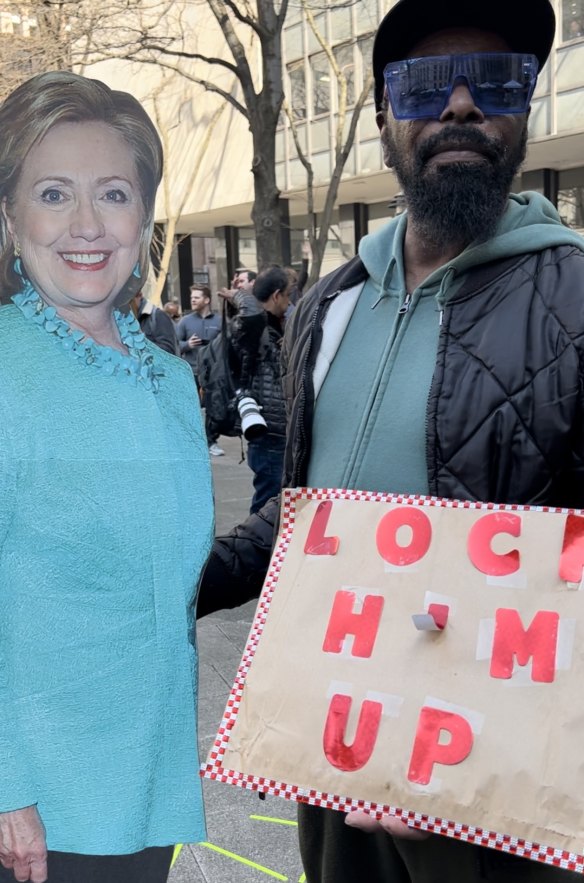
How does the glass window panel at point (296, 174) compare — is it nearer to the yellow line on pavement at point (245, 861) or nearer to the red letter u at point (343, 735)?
the yellow line on pavement at point (245, 861)

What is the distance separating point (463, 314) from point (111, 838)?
3.61 feet

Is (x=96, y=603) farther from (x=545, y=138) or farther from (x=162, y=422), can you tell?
(x=545, y=138)

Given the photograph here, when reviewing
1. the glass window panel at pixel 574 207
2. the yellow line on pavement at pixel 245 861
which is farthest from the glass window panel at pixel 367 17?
the yellow line on pavement at pixel 245 861

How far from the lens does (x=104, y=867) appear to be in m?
1.42

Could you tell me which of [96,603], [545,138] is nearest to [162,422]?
[96,603]

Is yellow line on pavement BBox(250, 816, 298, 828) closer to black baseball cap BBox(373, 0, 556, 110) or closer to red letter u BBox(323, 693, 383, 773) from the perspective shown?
red letter u BBox(323, 693, 383, 773)

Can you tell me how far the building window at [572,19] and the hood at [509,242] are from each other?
40.0 ft

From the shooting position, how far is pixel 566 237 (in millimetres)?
1589

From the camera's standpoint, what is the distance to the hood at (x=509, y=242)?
1596 mm

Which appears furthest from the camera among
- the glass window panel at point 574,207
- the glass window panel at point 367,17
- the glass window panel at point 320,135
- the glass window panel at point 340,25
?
the glass window panel at point 320,135

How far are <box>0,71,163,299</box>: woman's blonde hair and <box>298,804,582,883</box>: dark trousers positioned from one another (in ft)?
4.12

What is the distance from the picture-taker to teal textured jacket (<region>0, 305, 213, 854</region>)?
4.35 ft

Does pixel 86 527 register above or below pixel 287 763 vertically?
above

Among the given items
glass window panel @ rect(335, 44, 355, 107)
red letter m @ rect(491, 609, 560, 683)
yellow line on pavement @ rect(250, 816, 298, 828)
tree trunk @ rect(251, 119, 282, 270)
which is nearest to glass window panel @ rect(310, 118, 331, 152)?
glass window panel @ rect(335, 44, 355, 107)
